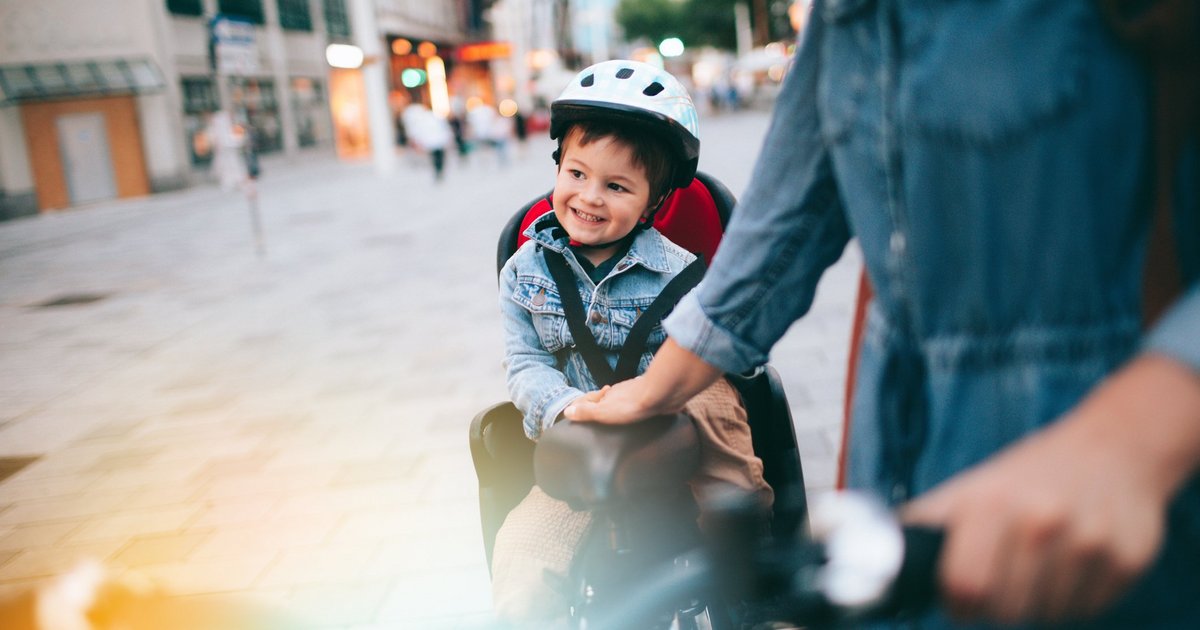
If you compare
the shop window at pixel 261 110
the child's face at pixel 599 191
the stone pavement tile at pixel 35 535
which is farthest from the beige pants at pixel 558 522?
the shop window at pixel 261 110

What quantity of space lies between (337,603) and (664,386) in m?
2.42

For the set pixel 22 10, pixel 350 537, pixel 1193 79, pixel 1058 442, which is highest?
pixel 22 10

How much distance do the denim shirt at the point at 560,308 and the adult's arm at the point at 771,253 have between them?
89 centimetres

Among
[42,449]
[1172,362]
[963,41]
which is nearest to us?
[1172,362]

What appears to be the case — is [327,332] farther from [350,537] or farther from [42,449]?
[350,537]

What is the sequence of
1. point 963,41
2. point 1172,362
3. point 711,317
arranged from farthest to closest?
point 711,317, point 963,41, point 1172,362

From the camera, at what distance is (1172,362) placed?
0.69 m

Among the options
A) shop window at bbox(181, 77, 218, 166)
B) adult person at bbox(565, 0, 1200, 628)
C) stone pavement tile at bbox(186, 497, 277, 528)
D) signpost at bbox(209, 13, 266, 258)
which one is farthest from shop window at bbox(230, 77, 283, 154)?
adult person at bbox(565, 0, 1200, 628)

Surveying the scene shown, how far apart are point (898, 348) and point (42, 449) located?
5226 mm

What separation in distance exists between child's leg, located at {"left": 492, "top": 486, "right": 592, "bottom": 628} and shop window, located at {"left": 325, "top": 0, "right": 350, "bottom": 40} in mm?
35615

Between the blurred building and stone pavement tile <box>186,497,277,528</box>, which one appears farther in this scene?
the blurred building

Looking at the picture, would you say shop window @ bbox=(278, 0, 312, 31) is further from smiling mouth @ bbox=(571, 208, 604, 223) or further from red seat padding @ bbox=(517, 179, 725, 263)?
smiling mouth @ bbox=(571, 208, 604, 223)

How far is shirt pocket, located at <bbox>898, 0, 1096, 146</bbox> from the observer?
815 mm

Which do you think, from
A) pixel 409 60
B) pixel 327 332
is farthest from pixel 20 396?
pixel 409 60
